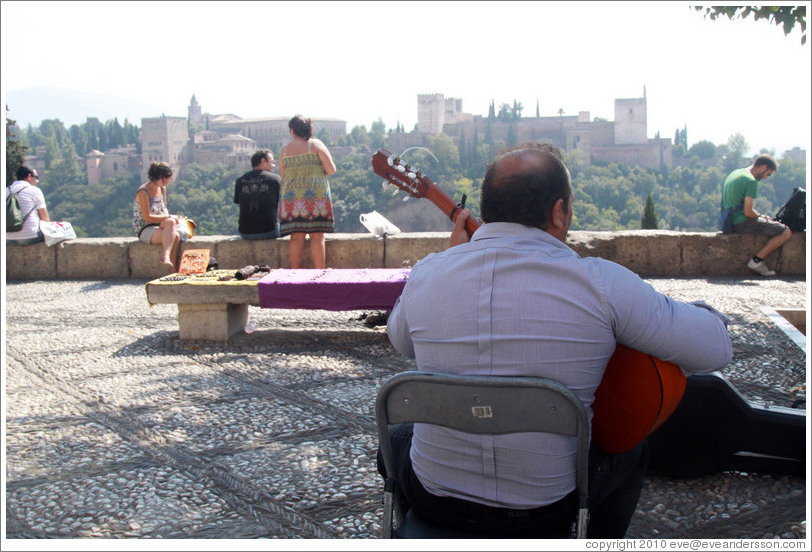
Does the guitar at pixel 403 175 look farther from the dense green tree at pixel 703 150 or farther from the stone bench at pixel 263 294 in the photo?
the dense green tree at pixel 703 150

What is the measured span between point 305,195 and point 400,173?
11.0 ft

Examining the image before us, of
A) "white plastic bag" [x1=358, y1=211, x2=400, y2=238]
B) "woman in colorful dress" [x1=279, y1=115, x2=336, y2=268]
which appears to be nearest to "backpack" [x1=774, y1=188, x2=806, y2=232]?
"white plastic bag" [x1=358, y1=211, x2=400, y2=238]

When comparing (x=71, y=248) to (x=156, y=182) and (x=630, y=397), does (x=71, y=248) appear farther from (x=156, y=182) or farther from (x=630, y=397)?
(x=630, y=397)

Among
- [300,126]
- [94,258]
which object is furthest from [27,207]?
[300,126]

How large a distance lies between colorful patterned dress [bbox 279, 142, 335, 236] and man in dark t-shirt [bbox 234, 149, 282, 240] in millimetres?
518

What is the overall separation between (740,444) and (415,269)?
5.14ft

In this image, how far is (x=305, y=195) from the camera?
22.9 ft

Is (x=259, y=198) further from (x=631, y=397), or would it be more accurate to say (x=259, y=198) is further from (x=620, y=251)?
(x=631, y=397)

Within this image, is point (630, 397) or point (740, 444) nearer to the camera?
point (630, 397)

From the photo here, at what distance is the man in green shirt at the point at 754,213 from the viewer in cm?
761

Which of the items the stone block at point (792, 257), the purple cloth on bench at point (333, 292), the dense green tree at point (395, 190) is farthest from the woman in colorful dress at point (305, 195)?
the stone block at point (792, 257)

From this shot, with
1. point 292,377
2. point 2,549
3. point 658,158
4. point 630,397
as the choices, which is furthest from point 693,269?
point 658,158

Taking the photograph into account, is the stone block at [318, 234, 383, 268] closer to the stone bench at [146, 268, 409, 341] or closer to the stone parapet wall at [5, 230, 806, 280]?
the stone parapet wall at [5, 230, 806, 280]

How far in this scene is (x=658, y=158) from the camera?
93438mm
